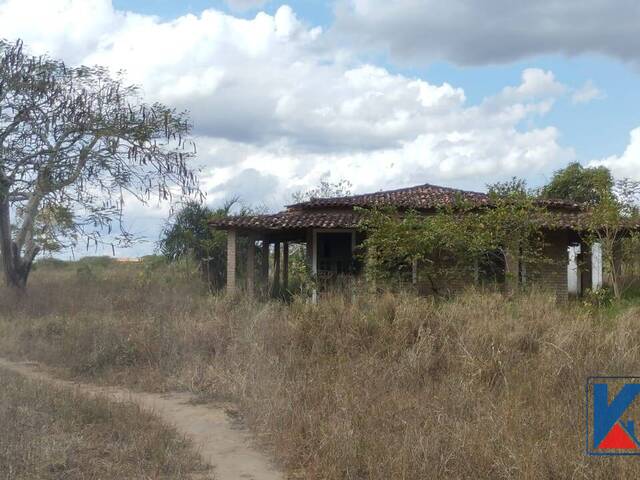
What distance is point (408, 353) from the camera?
7.77 meters

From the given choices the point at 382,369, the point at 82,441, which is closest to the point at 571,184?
the point at 382,369

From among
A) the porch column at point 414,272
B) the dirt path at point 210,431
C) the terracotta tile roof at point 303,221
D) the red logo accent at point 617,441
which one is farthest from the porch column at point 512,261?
the red logo accent at point 617,441

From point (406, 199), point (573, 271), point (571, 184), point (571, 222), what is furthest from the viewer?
point (571, 184)

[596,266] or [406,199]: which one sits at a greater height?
[406,199]

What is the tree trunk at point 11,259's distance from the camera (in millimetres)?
17422

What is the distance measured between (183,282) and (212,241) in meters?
3.14

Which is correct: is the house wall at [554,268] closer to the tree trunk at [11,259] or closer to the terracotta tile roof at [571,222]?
the terracotta tile roof at [571,222]

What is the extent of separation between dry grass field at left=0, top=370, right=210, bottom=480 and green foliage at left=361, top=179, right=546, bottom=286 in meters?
Result: 8.14

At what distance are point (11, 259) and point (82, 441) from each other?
13545 mm

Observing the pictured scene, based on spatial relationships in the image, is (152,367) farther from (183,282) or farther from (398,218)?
(183,282)

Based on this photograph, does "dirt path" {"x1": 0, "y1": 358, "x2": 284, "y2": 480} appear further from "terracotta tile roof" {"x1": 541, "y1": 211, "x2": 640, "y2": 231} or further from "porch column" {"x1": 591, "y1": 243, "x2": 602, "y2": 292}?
"terracotta tile roof" {"x1": 541, "y1": 211, "x2": 640, "y2": 231}

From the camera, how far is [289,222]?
56.9ft

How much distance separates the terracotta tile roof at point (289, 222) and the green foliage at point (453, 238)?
93.8 inches

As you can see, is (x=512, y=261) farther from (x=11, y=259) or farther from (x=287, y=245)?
(x=11, y=259)
